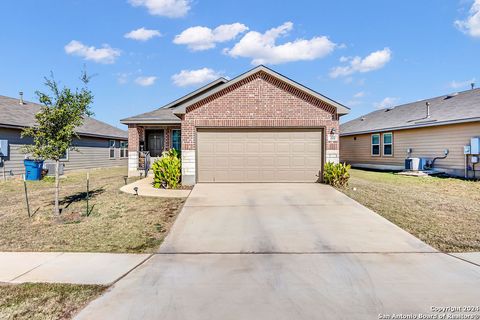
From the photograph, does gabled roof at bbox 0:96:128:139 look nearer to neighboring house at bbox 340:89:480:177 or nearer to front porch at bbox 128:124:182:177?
front porch at bbox 128:124:182:177

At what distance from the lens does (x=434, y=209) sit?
Answer: 8242 mm

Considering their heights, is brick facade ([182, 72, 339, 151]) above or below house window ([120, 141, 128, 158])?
above

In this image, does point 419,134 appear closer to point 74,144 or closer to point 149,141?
point 149,141

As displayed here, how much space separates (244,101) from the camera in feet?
40.2

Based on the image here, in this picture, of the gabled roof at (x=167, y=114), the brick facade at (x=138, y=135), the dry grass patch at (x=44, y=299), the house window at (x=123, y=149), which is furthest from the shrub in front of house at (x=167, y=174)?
Result: the house window at (x=123, y=149)

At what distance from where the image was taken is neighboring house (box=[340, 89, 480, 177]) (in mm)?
15218

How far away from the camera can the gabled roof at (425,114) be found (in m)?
15.6

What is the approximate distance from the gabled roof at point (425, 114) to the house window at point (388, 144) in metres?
0.65

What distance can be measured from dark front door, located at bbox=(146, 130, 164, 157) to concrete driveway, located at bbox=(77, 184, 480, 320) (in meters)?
11.5

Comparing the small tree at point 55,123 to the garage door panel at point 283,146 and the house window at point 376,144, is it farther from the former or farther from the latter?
the house window at point 376,144

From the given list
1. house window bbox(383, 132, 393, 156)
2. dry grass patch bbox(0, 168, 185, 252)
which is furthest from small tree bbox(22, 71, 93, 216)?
house window bbox(383, 132, 393, 156)

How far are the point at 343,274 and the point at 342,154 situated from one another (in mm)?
23380

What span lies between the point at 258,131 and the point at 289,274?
8.81 m

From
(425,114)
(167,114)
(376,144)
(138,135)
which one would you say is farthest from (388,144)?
(138,135)
